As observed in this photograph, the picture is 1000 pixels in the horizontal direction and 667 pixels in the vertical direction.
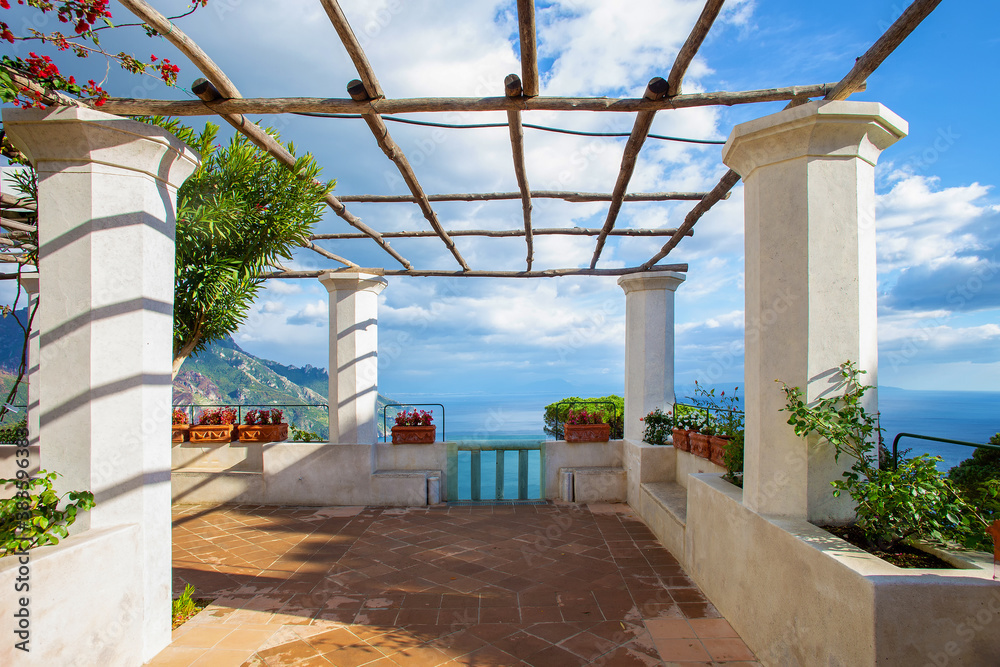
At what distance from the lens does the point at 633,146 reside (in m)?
3.76

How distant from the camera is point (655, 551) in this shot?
5059 millimetres

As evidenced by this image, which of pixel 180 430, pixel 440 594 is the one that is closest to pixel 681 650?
pixel 440 594

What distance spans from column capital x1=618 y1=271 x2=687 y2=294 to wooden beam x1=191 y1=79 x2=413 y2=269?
3.35m

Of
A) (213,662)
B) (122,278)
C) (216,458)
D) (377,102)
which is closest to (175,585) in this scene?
(213,662)

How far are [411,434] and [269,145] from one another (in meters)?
4.58

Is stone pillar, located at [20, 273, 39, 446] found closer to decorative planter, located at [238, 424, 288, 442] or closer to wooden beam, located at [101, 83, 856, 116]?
decorative planter, located at [238, 424, 288, 442]

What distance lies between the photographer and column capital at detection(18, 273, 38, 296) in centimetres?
695

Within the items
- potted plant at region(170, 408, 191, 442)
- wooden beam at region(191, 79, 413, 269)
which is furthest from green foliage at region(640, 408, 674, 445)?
potted plant at region(170, 408, 191, 442)

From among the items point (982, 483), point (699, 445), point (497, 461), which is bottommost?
point (497, 461)

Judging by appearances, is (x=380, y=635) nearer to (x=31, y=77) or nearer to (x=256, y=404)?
(x=31, y=77)

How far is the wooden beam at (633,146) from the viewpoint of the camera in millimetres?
3033

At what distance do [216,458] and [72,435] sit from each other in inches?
197

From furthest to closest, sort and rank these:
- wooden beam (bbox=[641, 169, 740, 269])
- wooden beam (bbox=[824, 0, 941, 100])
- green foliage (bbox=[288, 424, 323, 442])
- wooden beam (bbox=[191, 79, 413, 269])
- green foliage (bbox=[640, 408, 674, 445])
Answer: green foliage (bbox=[288, 424, 323, 442]) → green foliage (bbox=[640, 408, 674, 445]) → wooden beam (bbox=[641, 169, 740, 269]) → wooden beam (bbox=[191, 79, 413, 269]) → wooden beam (bbox=[824, 0, 941, 100])

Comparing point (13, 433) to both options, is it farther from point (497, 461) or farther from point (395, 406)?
point (497, 461)
